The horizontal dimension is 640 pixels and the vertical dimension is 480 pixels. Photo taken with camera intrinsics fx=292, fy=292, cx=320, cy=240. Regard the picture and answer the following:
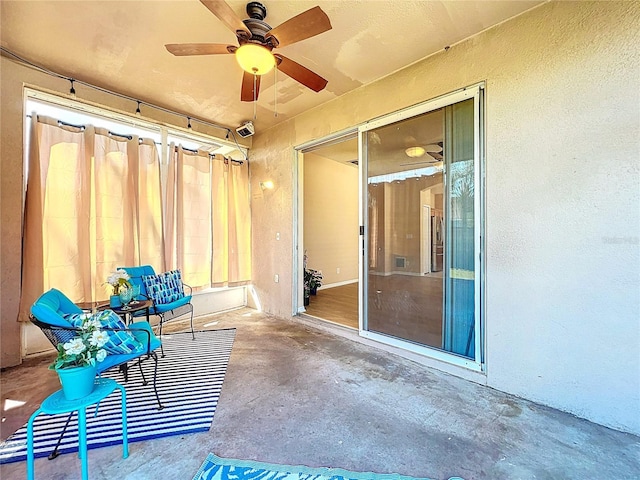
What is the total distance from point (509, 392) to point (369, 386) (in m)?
1.10

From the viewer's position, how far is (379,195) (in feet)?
10.6

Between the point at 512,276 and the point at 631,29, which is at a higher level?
the point at 631,29

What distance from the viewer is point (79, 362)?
1470mm

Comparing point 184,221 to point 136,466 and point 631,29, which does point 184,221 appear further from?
point 631,29

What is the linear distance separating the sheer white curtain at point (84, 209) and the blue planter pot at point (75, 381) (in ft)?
7.35

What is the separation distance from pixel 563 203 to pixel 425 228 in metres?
1.04

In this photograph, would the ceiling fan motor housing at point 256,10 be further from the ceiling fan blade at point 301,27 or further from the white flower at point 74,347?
the white flower at point 74,347

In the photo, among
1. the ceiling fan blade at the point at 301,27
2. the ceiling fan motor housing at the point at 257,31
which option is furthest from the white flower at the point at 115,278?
the ceiling fan blade at the point at 301,27

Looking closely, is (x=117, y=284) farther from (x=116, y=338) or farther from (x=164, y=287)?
(x=164, y=287)

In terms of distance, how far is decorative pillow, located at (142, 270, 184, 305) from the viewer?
Answer: 339 centimetres

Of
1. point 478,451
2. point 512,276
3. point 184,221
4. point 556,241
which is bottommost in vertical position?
point 478,451

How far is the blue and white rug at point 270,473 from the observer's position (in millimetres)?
1479

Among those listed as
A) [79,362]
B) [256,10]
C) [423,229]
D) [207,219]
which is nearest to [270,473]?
[79,362]

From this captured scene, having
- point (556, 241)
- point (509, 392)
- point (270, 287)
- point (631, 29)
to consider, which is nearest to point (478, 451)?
point (509, 392)
